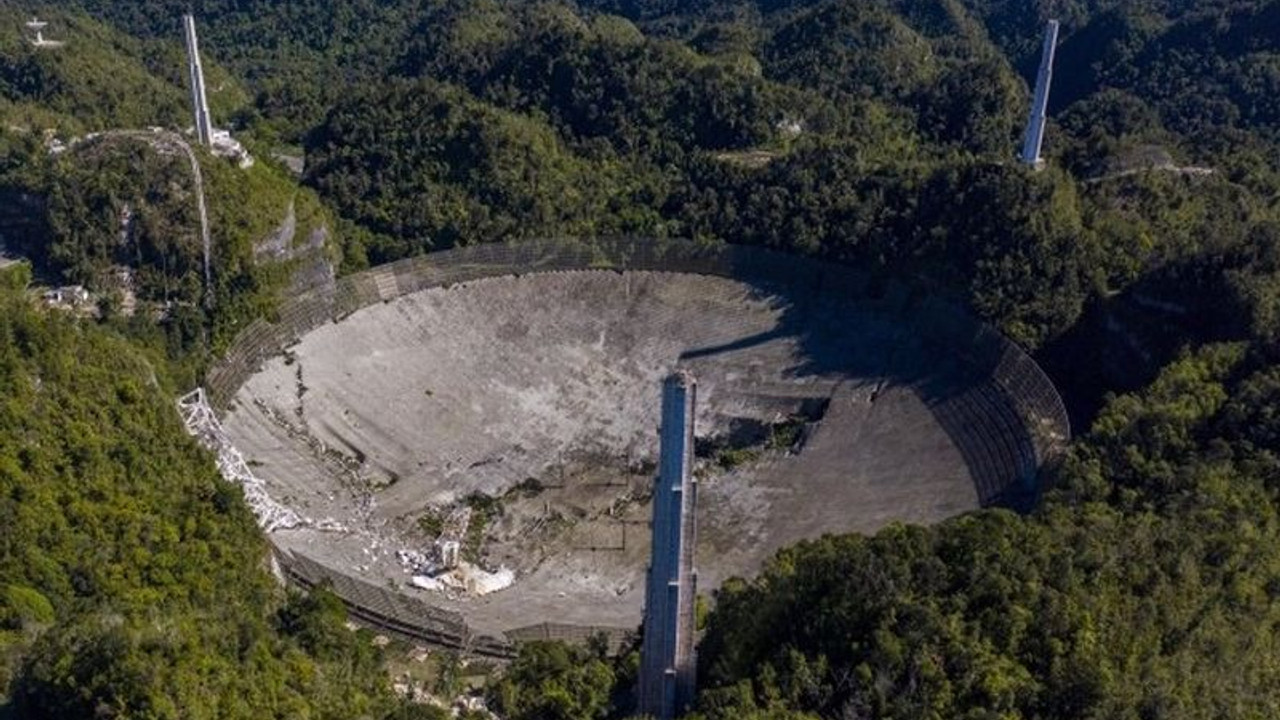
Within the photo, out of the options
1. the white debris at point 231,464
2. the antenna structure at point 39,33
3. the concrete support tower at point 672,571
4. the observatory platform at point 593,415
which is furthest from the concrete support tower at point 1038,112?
the antenna structure at point 39,33

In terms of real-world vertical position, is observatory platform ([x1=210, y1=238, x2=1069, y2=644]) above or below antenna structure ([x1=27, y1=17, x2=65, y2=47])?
below

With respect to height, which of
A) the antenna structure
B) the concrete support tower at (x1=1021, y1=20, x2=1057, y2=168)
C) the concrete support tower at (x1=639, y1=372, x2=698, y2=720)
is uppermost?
the antenna structure

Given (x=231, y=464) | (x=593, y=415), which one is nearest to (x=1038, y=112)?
(x=593, y=415)

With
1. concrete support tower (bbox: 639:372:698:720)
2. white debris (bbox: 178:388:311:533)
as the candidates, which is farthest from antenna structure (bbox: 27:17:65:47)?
concrete support tower (bbox: 639:372:698:720)

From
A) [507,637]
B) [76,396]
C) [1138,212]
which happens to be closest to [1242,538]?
[507,637]

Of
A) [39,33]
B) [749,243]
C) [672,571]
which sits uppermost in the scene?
[39,33]

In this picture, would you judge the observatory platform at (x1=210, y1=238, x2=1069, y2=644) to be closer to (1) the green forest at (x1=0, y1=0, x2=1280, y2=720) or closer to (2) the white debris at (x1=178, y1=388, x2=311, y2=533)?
(2) the white debris at (x1=178, y1=388, x2=311, y2=533)

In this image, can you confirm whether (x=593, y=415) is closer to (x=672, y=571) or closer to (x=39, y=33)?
(x=672, y=571)
